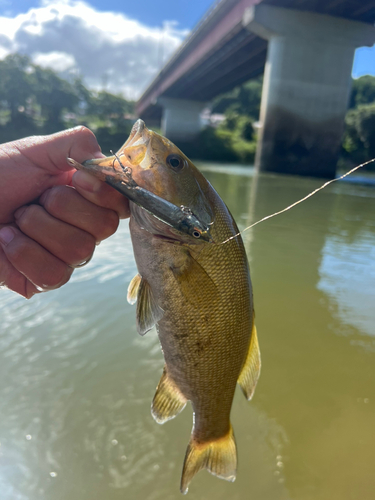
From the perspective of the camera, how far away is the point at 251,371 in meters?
1.94

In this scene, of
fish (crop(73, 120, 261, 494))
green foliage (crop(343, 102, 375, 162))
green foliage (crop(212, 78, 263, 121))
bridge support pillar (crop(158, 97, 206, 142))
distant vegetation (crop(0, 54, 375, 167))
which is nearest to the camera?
fish (crop(73, 120, 261, 494))

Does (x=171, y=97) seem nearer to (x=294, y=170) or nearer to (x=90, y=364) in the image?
(x=294, y=170)

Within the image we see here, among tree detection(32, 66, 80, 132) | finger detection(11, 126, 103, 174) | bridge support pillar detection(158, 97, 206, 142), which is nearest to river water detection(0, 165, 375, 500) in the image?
finger detection(11, 126, 103, 174)

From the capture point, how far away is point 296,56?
2073cm

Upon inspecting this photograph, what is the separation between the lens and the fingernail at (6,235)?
178cm

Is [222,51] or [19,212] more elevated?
[222,51]

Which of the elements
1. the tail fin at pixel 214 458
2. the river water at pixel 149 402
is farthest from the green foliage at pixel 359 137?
the tail fin at pixel 214 458

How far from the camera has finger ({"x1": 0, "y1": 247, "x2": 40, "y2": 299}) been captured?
1.93 m

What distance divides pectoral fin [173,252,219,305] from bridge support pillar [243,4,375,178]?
20.6 metres

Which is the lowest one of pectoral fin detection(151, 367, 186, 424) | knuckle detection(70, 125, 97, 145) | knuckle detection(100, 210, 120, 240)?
pectoral fin detection(151, 367, 186, 424)

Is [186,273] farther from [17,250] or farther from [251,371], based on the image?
[17,250]

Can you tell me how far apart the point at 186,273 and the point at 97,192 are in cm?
58

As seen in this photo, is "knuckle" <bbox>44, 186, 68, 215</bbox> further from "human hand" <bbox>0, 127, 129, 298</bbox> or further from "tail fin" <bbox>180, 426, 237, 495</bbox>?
"tail fin" <bbox>180, 426, 237, 495</bbox>

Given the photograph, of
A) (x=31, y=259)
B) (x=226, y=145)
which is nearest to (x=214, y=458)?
(x=31, y=259)
